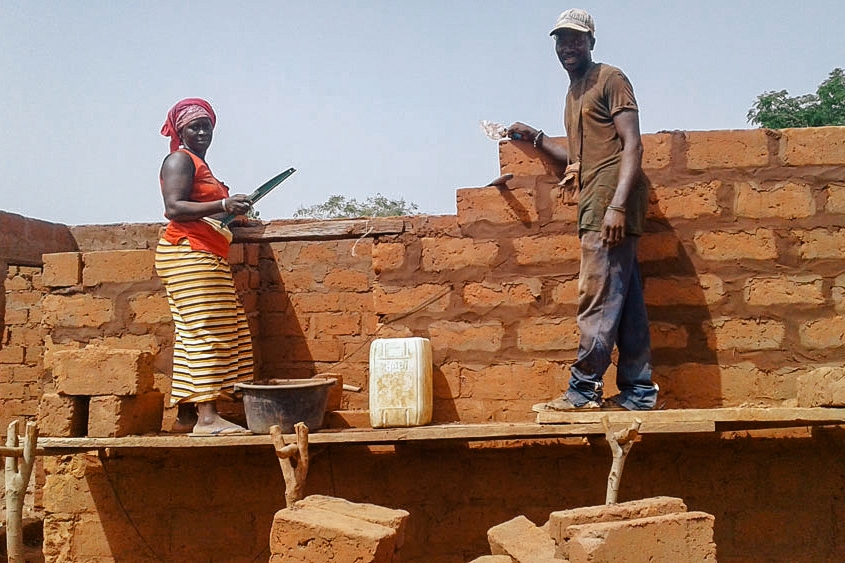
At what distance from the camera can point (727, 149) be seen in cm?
412

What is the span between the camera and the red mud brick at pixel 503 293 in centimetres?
424

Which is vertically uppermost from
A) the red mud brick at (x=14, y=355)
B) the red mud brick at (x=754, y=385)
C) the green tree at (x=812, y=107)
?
the green tree at (x=812, y=107)

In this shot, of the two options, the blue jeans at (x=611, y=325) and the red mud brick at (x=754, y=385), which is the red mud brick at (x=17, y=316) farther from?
the red mud brick at (x=754, y=385)

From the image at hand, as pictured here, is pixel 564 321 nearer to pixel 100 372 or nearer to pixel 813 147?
pixel 813 147

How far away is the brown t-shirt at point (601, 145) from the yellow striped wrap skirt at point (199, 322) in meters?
1.97

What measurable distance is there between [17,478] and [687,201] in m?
3.67

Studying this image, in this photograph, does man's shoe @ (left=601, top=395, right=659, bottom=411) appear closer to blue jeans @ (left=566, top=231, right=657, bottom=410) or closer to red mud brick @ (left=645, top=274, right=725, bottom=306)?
blue jeans @ (left=566, top=231, right=657, bottom=410)

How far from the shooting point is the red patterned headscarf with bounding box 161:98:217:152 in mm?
4242

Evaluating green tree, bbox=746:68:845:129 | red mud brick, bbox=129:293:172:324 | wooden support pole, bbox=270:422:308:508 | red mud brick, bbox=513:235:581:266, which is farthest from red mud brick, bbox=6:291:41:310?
green tree, bbox=746:68:845:129

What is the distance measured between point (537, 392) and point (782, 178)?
5.77ft

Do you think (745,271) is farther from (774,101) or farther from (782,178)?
(774,101)

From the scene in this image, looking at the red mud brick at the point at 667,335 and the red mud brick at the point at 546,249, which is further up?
the red mud brick at the point at 546,249

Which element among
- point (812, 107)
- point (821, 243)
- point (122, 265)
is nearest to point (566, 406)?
point (821, 243)

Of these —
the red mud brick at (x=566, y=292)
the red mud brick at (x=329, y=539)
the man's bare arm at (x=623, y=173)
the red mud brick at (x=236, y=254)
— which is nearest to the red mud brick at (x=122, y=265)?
the red mud brick at (x=236, y=254)
